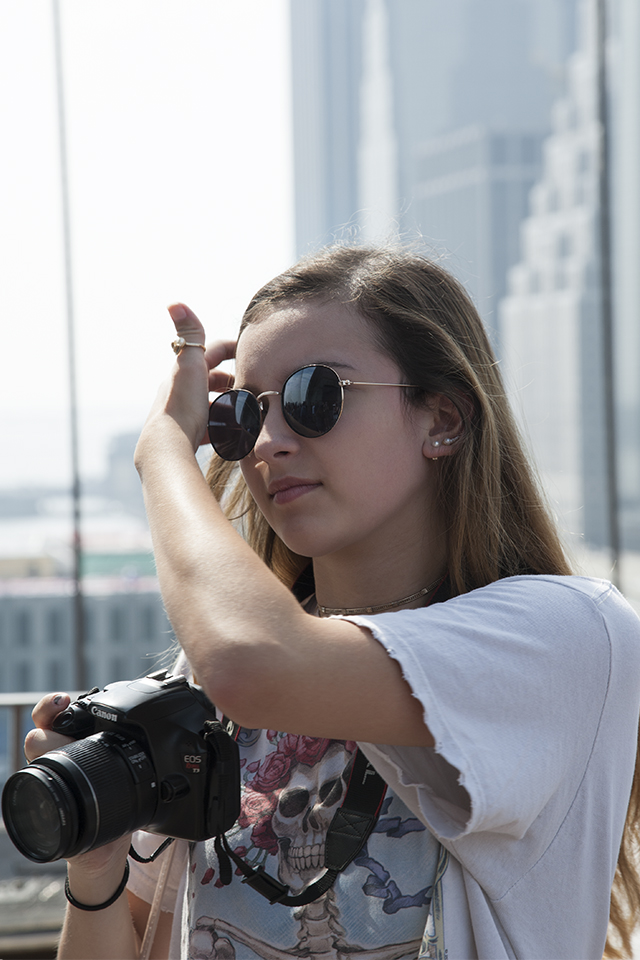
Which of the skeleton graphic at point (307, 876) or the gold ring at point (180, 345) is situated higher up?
the gold ring at point (180, 345)

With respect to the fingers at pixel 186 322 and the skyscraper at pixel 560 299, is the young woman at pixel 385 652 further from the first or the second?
the skyscraper at pixel 560 299

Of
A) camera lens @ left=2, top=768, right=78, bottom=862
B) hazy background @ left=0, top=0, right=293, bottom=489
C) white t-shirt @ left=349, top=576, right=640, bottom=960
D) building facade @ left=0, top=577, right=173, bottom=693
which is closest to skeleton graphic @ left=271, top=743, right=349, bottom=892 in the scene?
white t-shirt @ left=349, top=576, right=640, bottom=960

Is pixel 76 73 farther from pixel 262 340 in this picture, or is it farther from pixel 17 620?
pixel 17 620

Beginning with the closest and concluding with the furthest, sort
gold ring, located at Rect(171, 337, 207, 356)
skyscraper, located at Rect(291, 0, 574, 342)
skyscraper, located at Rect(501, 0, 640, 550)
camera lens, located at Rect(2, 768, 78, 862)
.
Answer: camera lens, located at Rect(2, 768, 78, 862) → gold ring, located at Rect(171, 337, 207, 356) → skyscraper, located at Rect(501, 0, 640, 550) → skyscraper, located at Rect(291, 0, 574, 342)

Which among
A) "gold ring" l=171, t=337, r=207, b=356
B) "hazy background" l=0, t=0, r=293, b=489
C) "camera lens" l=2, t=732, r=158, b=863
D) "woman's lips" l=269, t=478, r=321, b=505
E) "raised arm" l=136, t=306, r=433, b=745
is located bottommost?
"camera lens" l=2, t=732, r=158, b=863

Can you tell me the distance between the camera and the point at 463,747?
666 millimetres

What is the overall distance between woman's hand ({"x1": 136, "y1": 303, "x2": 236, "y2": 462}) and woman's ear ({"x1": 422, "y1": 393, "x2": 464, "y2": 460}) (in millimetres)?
277

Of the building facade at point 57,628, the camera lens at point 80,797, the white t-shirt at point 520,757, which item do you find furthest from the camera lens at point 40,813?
the building facade at point 57,628

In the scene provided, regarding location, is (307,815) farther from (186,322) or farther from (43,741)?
(186,322)

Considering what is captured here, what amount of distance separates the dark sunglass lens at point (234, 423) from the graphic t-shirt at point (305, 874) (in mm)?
347

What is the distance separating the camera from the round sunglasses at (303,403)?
2.76 feet

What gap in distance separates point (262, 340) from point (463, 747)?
498 mm

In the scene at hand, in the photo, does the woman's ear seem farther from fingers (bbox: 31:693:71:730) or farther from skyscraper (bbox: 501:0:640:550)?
skyscraper (bbox: 501:0:640:550)

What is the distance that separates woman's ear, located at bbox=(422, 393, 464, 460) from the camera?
3.05 feet
